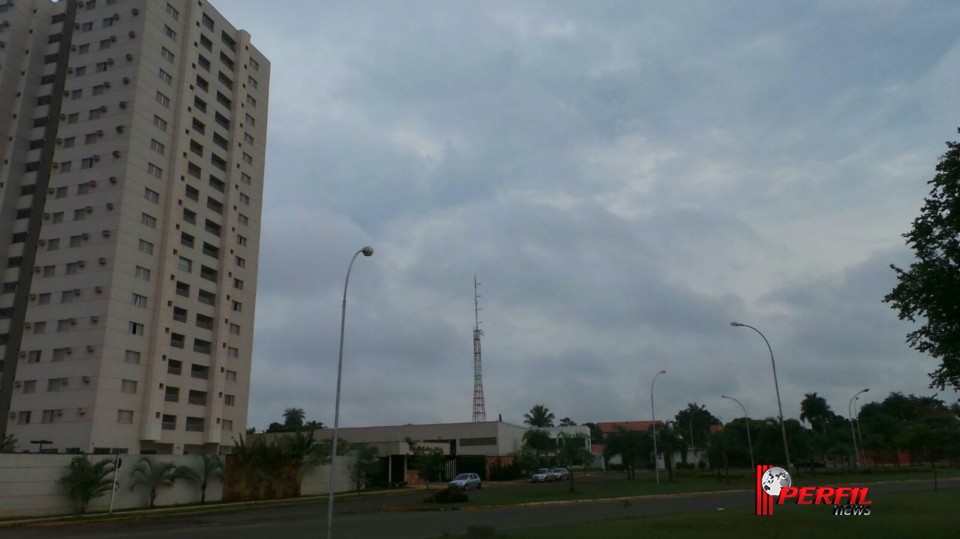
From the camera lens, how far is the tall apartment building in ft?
178

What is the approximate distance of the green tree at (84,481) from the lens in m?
38.0

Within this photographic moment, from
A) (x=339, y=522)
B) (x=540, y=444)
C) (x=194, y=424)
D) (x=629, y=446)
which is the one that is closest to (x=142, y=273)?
(x=194, y=424)

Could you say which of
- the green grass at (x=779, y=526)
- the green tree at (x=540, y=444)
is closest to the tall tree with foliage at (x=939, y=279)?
the green grass at (x=779, y=526)

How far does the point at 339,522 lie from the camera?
105 feet

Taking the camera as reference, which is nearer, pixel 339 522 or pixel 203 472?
pixel 339 522

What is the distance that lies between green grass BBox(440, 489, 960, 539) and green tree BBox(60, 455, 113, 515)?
90.6 ft

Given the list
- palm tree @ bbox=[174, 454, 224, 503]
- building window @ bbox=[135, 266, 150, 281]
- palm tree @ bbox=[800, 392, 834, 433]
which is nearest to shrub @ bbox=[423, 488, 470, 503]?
palm tree @ bbox=[174, 454, 224, 503]

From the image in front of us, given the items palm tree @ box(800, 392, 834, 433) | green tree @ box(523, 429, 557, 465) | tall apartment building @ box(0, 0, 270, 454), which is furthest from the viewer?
palm tree @ box(800, 392, 834, 433)

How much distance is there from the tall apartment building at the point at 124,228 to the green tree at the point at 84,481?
14.0 m

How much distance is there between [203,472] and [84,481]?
10.0m

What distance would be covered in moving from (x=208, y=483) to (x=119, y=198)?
83.6ft

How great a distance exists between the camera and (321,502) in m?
48.1

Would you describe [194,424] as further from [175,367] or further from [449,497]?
[449,497]

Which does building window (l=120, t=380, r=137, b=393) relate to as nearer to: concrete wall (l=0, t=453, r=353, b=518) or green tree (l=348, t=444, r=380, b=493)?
concrete wall (l=0, t=453, r=353, b=518)
